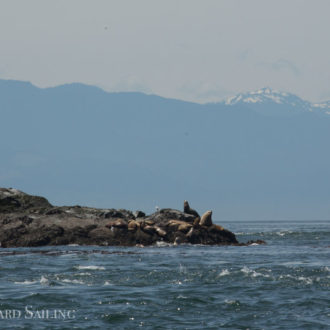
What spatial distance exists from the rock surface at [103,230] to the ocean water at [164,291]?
8894 millimetres

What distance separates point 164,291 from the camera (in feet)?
90.8

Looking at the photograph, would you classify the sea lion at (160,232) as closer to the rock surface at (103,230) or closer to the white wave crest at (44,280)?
the rock surface at (103,230)

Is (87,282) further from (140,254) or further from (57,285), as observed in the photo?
(140,254)

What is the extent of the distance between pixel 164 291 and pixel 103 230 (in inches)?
1055

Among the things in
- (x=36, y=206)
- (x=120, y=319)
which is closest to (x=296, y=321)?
(x=120, y=319)

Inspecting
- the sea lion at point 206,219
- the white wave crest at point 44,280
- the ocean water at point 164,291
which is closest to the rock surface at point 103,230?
the sea lion at point 206,219

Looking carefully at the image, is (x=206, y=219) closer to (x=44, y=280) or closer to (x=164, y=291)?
(x=44, y=280)

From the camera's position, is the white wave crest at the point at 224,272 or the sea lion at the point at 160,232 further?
the sea lion at the point at 160,232

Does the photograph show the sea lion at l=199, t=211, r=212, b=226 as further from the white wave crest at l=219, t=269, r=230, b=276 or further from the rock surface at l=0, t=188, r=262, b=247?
the white wave crest at l=219, t=269, r=230, b=276

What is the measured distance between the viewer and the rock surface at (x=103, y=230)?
5325 cm

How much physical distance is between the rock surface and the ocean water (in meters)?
8.89

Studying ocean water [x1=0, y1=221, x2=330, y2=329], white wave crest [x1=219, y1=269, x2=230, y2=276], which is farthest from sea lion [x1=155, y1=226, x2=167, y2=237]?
white wave crest [x1=219, y1=269, x2=230, y2=276]

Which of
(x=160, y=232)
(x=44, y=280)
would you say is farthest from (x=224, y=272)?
(x=160, y=232)

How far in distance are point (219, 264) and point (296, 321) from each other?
1614 cm
